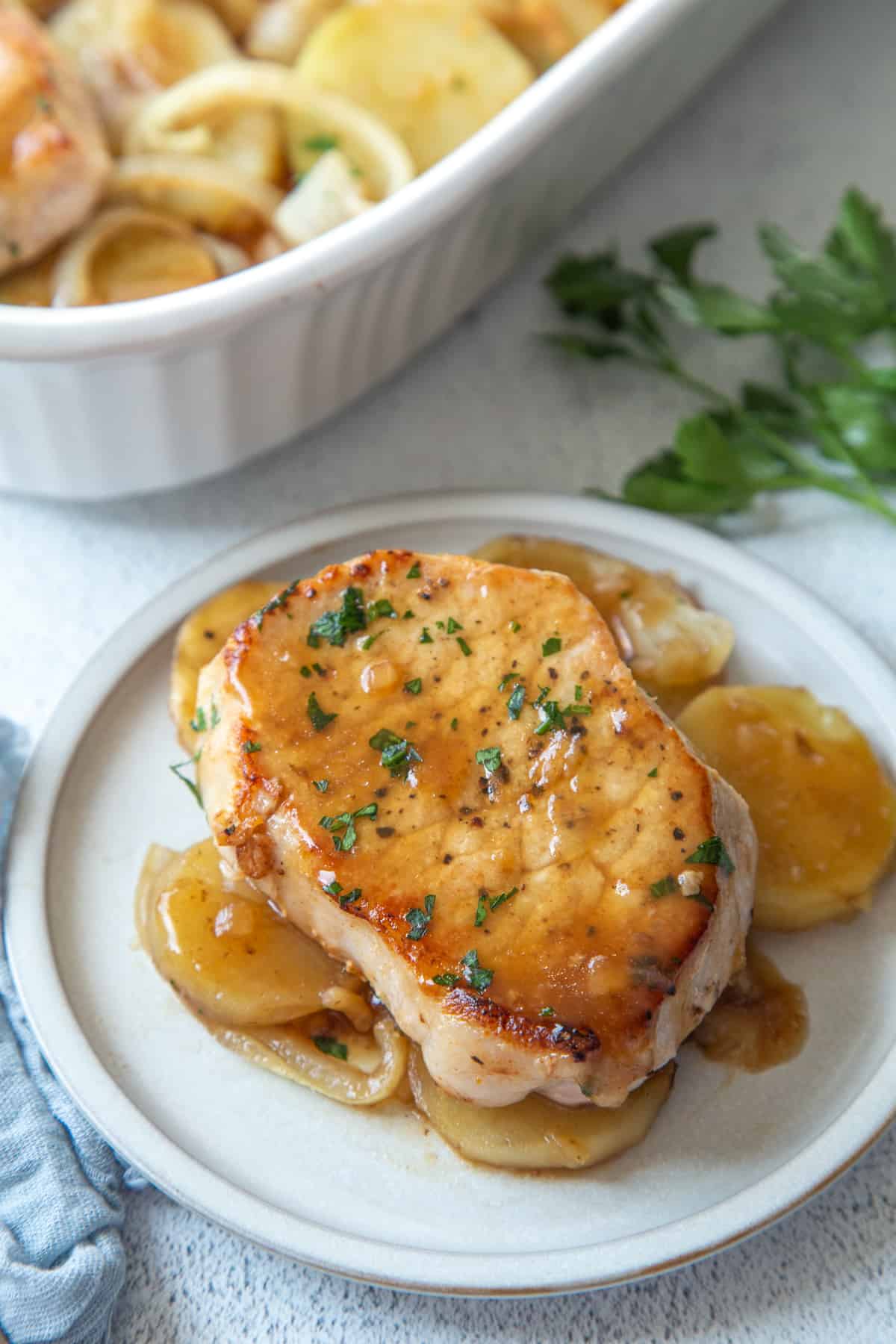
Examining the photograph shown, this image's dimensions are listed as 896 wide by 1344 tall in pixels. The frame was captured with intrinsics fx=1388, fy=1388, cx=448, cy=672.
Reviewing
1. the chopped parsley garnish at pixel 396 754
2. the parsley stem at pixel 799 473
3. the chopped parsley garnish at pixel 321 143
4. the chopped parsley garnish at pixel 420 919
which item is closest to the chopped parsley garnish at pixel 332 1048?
the chopped parsley garnish at pixel 420 919

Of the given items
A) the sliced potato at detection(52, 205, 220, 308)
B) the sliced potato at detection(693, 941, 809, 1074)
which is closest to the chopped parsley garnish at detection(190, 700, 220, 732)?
the sliced potato at detection(693, 941, 809, 1074)

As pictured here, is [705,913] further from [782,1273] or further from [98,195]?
[98,195]

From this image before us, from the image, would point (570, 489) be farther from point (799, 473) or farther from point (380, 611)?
point (380, 611)

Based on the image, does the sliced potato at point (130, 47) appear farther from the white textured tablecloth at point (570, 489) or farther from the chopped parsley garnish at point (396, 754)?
the chopped parsley garnish at point (396, 754)

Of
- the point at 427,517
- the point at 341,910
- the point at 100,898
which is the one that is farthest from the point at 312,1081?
the point at 427,517

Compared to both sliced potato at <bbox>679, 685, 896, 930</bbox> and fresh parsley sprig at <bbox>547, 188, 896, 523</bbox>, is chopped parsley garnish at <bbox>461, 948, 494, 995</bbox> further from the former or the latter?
fresh parsley sprig at <bbox>547, 188, 896, 523</bbox>

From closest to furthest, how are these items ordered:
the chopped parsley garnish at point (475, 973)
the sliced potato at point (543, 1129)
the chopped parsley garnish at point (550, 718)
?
1. the chopped parsley garnish at point (475, 973)
2. the sliced potato at point (543, 1129)
3. the chopped parsley garnish at point (550, 718)

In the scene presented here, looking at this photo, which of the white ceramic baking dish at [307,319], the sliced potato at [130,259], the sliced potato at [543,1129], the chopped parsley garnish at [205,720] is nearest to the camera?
the sliced potato at [543,1129]

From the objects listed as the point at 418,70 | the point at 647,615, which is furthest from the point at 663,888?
the point at 418,70
